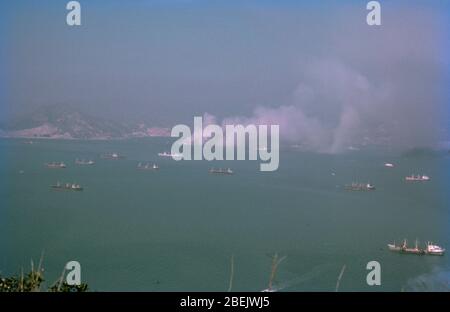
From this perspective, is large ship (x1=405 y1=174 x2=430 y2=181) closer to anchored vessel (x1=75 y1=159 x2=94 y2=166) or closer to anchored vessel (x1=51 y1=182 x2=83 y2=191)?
anchored vessel (x1=51 y1=182 x2=83 y2=191)

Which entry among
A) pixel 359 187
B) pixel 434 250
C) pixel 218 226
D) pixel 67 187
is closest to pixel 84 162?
pixel 67 187

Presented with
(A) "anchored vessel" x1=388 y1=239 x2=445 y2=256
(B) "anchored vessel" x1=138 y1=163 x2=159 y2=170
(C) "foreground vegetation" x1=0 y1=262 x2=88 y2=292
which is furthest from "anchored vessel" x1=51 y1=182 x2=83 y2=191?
(C) "foreground vegetation" x1=0 y1=262 x2=88 y2=292

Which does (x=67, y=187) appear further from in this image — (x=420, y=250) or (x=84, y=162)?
(x=420, y=250)

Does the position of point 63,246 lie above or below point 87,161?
below

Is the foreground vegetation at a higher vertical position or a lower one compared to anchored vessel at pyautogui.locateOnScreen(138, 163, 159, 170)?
lower

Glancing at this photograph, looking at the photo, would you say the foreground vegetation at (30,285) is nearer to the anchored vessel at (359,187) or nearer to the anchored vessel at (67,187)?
the anchored vessel at (67,187)

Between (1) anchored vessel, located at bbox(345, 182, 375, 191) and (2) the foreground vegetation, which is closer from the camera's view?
(2) the foreground vegetation
